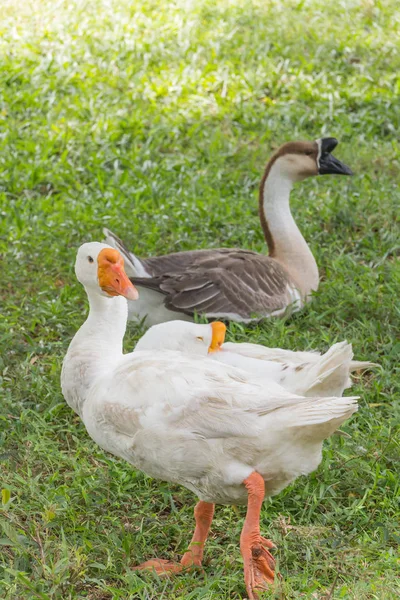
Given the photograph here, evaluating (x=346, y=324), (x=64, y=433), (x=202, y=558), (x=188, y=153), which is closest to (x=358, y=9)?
(x=188, y=153)

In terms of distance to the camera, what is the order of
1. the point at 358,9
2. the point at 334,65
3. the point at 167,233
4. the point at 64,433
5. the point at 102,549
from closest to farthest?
the point at 102,549 → the point at 64,433 → the point at 167,233 → the point at 334,65 → the point at 358,9

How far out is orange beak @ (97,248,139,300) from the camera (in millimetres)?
3984

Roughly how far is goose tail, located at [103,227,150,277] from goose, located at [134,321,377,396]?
78cm

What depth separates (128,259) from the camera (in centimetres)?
538

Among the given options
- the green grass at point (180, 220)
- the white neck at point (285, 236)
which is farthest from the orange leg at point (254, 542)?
the white neck at point (285, 236)

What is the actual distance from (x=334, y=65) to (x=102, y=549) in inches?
262

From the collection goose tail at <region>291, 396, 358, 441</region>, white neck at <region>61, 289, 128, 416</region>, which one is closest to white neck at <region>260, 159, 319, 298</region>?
white neck at <region>61, 289, 128, 416</region>

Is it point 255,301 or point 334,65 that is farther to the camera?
point 334,65

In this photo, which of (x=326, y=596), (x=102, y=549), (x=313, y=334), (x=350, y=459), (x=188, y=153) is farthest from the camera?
(x=188, y=153)

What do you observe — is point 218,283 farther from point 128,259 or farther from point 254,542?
point 254,542

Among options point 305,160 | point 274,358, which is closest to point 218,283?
point 305,160

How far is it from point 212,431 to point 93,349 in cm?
84

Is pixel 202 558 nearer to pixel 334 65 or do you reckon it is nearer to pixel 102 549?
pixel 102 549

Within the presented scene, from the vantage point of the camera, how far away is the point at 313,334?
545 cm
